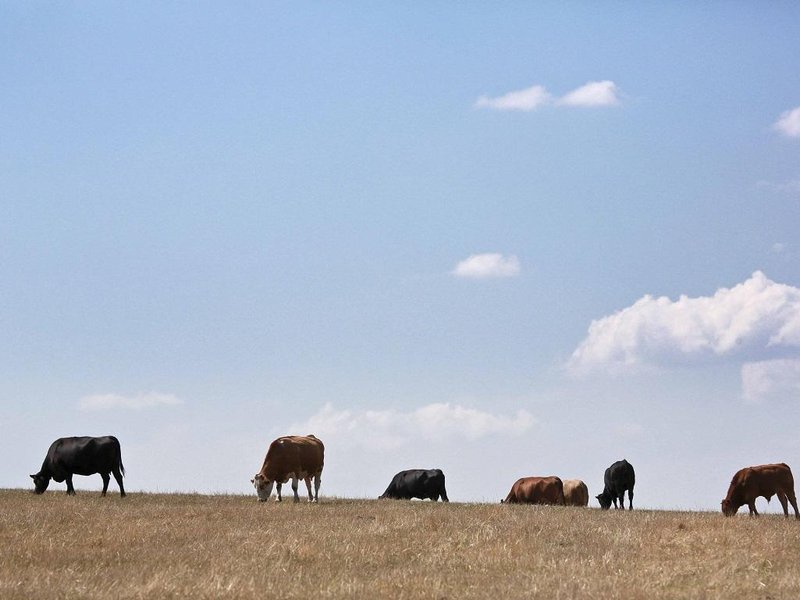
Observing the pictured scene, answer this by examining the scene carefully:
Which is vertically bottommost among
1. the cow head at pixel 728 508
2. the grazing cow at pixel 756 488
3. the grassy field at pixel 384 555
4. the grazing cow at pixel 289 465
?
the grassy field at pixel 384 555

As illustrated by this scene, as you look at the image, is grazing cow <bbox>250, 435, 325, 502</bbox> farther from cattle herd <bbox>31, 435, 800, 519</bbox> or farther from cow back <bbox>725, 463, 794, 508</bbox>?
cow back <bbox>725, 463, 794, 508</bbox>

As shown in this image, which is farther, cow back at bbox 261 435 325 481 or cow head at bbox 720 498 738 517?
cow back at bbox 261 435 325 481

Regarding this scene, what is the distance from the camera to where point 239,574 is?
15336 millimetres

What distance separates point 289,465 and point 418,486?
46.6ft

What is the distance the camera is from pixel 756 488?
28.6 metres

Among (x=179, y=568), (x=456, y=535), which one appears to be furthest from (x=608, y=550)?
(x=179, y=568)

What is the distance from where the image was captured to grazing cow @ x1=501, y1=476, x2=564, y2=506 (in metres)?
35.7

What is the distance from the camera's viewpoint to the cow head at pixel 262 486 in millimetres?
30562

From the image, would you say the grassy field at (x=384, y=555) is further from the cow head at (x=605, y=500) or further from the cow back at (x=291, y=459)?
the cow head at (x=605, y=500)

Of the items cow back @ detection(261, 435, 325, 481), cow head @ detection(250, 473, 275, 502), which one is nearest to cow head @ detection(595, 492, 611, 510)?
cow back @ detection(261, 435, 325, 481)

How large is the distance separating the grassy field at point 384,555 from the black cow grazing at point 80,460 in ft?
28.3

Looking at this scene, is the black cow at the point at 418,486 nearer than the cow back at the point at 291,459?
No

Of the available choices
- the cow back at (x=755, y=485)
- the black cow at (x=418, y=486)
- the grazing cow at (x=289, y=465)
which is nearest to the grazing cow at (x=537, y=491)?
the grazing cow at (x=289, y=465)

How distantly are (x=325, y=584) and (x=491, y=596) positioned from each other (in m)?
2.42
